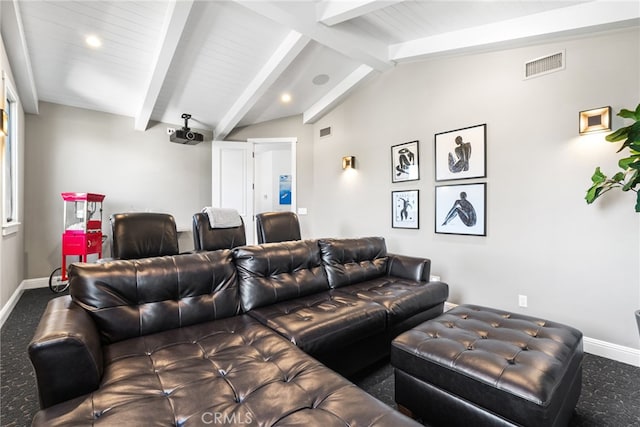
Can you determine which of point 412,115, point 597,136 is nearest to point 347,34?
point 412,115

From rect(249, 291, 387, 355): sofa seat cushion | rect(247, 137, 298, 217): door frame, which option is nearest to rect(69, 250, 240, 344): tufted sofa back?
rect(249, 291, 387, 355): sofa seat cushion

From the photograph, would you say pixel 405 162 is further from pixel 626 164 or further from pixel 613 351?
pixel 613 351

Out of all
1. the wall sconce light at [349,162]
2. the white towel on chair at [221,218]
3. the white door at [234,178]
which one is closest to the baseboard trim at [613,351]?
the wall sconce light at [349,162]

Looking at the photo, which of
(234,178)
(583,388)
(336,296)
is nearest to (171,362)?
(336,296)

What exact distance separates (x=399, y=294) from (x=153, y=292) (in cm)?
178

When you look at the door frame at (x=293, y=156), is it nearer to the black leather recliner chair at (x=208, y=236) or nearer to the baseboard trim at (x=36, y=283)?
the black leather recliner chair at (x=208, y=236)

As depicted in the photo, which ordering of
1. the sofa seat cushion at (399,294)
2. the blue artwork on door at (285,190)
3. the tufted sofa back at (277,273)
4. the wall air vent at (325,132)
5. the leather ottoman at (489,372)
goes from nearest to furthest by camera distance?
1. the leather ottoman at (489,372)
2. the tufted sofa back at (277,273)
3. the sofa seat cushion at (399,294)
4. the wall air vent at (325,132)
5. the blue artwork on door at (285,190)

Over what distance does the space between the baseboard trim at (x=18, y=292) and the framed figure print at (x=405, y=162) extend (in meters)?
4.56

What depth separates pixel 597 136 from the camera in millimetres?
2502

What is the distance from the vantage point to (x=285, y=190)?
319 inches

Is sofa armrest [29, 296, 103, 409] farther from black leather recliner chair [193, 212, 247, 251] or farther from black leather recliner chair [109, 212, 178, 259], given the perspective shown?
black leather recliner chair [193, 212, 247, 251]

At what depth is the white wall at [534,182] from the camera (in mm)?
2439

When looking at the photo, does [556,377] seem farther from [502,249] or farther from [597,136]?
[597,136]

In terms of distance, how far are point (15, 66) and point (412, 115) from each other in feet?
15.2
